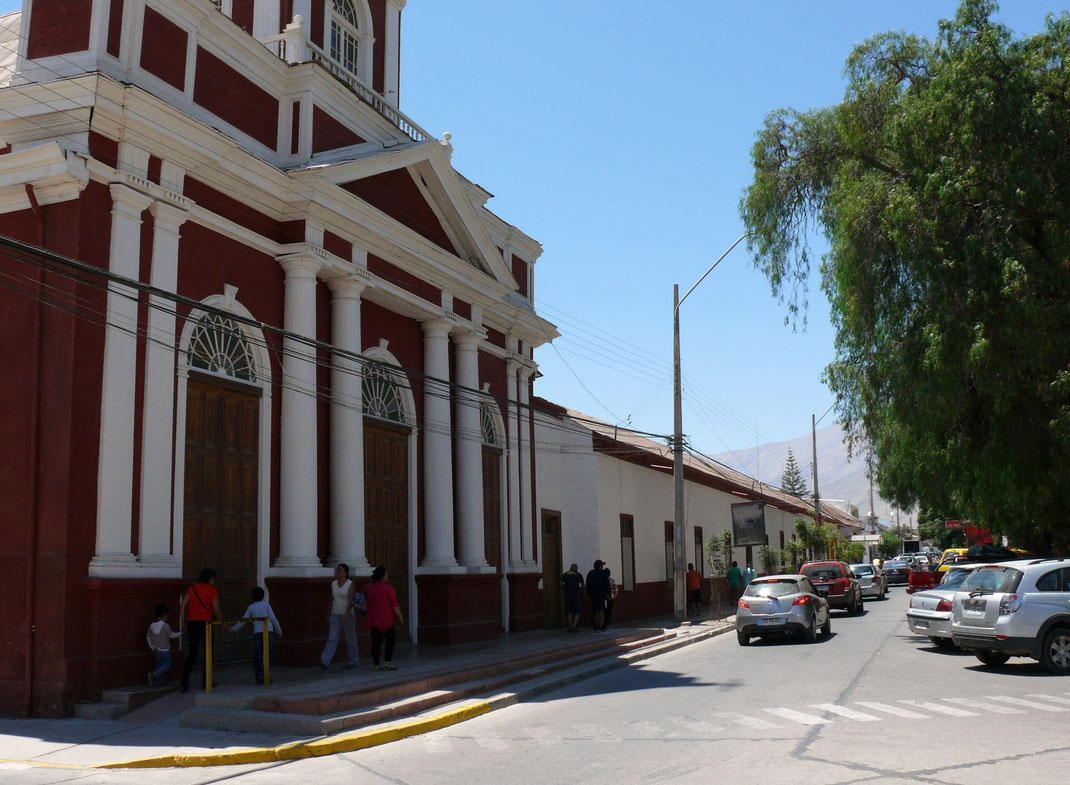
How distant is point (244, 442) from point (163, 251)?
3.17 meters

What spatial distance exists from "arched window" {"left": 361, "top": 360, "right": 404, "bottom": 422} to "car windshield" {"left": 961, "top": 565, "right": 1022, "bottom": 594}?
10422 millimetres

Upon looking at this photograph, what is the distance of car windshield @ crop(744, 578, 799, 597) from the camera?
802 inches

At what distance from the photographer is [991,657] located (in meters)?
15.3

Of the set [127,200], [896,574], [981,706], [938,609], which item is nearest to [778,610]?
[938,609]

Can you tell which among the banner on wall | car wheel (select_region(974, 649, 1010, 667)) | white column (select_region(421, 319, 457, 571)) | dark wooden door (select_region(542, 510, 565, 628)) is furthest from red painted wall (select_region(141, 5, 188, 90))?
the banner on wall

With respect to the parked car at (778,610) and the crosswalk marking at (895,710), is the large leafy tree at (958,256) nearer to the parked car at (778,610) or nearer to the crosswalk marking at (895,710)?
the parked car at (778,610)

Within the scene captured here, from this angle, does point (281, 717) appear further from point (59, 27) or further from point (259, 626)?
point (59, 27)

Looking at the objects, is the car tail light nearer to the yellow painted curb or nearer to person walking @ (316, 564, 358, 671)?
A: the yellow painted curb

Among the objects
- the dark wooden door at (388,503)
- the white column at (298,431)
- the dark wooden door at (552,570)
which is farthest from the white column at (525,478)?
the white column at (298,431)

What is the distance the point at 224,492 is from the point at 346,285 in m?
4.23

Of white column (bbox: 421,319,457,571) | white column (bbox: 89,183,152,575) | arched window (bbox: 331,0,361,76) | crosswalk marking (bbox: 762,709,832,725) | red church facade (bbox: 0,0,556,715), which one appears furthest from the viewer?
arched window (bbox: 331,0,361,76)

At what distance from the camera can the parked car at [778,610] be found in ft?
65.5

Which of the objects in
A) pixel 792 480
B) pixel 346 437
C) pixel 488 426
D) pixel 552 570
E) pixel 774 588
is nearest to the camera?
pixel 346 437

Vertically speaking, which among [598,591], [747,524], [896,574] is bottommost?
[896,574]
